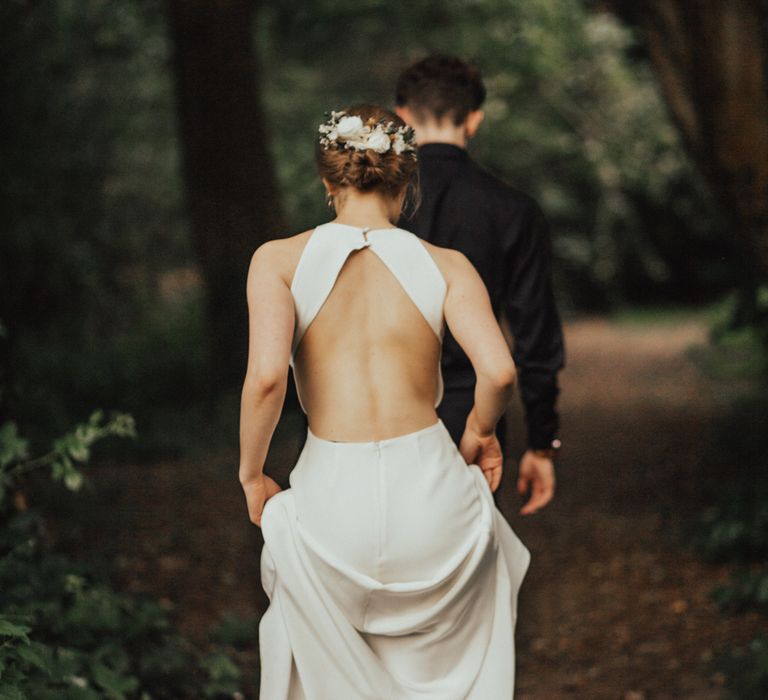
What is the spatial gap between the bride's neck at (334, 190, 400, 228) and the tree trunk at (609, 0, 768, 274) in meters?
3.42

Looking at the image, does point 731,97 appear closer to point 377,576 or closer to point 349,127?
point 349,127

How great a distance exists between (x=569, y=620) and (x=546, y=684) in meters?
0.94

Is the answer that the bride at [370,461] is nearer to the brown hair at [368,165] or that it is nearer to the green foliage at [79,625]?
the brown hair at [368,165]

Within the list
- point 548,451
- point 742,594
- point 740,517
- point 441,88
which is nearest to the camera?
point 441,88

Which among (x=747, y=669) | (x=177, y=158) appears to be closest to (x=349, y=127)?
(x=747, y=669)

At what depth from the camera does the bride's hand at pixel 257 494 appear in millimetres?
2986

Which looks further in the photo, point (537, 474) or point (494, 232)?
point (537, 474)

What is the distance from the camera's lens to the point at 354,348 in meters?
2.93

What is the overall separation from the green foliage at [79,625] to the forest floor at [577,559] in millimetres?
668

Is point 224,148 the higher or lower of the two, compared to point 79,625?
higher

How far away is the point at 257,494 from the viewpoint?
3.00 meters

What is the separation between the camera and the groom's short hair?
13.0 ft

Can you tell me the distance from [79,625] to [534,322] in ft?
6.68

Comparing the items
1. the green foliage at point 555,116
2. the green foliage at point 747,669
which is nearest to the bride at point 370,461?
the green foliage at point 747,669
